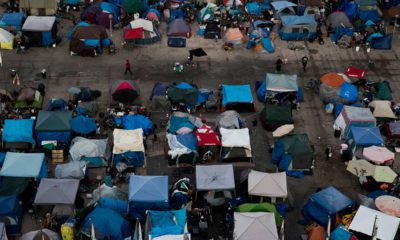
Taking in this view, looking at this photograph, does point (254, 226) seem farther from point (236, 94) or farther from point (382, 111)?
point (382, 111)

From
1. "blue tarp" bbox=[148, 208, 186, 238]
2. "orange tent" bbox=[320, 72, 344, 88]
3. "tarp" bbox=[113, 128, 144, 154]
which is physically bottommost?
"blue tarp" bbox=[148, 208, 186, 238]

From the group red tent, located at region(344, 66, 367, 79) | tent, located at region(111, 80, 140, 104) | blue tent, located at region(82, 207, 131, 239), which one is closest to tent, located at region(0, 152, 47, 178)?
blue tent, located at region(82, 207, 131, 239)

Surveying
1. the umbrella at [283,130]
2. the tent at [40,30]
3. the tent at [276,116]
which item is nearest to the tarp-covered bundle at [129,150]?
the tent at [276,116]

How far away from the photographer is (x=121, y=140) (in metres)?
36.8

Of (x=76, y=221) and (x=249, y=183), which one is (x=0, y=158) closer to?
(x=76, y=221)

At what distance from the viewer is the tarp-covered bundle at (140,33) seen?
49.3 m

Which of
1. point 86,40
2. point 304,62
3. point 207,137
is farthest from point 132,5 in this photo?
point 207,137

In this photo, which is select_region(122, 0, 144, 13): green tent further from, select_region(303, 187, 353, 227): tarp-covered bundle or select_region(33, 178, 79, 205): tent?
select_region(303, 187, 353, 227): tarp-covered bundle

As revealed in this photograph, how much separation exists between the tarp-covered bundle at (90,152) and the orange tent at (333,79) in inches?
668

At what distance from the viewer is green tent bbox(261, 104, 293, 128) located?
39938mm

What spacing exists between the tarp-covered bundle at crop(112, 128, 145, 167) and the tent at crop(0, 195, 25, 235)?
6.68m

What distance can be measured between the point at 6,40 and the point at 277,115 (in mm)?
22845

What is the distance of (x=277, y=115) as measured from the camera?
1578 inches

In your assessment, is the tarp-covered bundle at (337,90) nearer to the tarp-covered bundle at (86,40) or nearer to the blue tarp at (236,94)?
the blue tarp at (236,94)
